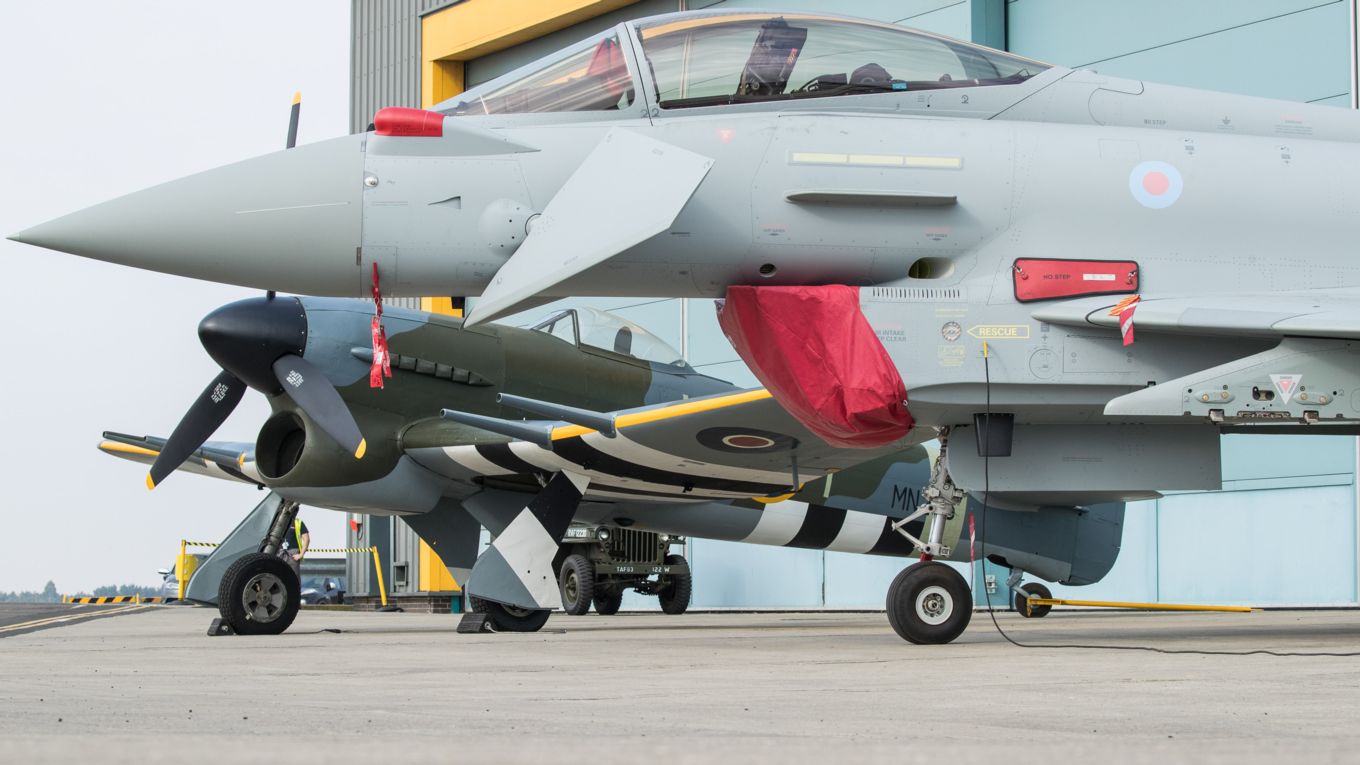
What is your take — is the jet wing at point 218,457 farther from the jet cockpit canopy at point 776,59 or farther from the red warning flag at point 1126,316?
the red warning flag at point 1126,316

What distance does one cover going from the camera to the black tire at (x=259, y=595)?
34.4 feet

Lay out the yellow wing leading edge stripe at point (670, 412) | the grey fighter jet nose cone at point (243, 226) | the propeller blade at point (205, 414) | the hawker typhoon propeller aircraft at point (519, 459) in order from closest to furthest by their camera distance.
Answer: the grey fighter jet nose cone at point (243, 226) → the yellow wing leading edge stripe at point (670, 412) → the hawker typhoon propeller aircraft at point (519, 459) → the propeller blade at point (205, 414)

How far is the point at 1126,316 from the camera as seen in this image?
23.9 ft

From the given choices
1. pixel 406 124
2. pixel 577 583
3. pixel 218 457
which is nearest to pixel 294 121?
pixel 406 124

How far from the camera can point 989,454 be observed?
7.67 metres

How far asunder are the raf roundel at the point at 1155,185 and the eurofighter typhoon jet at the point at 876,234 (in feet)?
0.08

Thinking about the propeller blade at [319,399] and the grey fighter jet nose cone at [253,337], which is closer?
the propeller blade at [319,399]

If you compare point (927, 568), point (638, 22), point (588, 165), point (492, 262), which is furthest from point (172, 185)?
point (927, 568)

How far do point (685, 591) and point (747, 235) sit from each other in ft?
47.0

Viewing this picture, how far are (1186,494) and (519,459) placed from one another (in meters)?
10.8

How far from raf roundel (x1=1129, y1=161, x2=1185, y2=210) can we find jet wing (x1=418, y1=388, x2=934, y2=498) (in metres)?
2.80

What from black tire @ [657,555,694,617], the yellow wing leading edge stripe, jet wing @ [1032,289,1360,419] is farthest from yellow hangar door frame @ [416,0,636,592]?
jet wing @ [1032,289,1360,419]

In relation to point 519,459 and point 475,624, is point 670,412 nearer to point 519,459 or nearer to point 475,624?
point 519,459

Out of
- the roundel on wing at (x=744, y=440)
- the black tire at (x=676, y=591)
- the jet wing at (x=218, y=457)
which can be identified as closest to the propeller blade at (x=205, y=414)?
the jet wing at (x=218, y=457)
